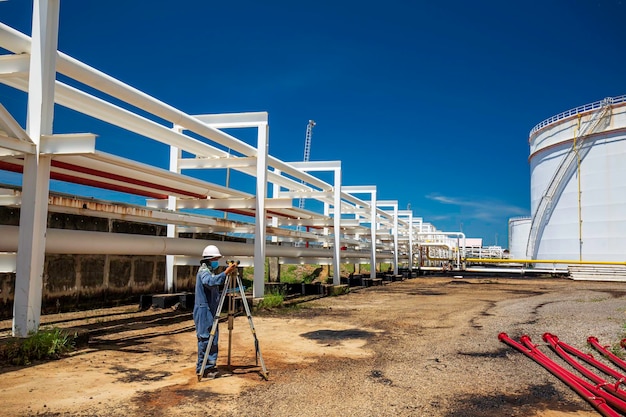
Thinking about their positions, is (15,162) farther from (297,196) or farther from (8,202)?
(297,196)

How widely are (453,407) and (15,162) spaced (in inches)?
295

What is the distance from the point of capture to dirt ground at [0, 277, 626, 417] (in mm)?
4734

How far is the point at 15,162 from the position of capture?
7.87m

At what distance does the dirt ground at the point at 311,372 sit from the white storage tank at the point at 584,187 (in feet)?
83.0

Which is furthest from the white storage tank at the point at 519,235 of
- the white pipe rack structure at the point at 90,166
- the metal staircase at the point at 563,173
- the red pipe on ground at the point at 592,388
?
the red pipe on ground at the point at 592,388

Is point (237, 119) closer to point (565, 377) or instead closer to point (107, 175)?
point (107, 175)

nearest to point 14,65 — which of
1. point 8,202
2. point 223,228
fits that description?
point 8,202

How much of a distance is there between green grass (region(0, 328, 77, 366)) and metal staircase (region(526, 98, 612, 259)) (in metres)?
36.1

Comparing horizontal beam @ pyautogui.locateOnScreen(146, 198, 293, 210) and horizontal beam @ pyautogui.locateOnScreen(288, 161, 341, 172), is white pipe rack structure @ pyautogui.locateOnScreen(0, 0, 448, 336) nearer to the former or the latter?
horizontal beam @ pyautogui.locateOnScreen(146, 198, 293, 210)

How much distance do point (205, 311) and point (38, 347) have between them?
2452 millimetres

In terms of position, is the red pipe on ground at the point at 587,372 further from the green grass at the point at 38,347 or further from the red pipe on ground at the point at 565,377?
the green grass at the point at 38,347

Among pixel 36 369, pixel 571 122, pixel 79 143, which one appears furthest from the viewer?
pixel 571 122

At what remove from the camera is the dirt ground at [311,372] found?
4.73 m

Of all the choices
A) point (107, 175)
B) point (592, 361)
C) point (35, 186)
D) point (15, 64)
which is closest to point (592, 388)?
point (592, 361)
